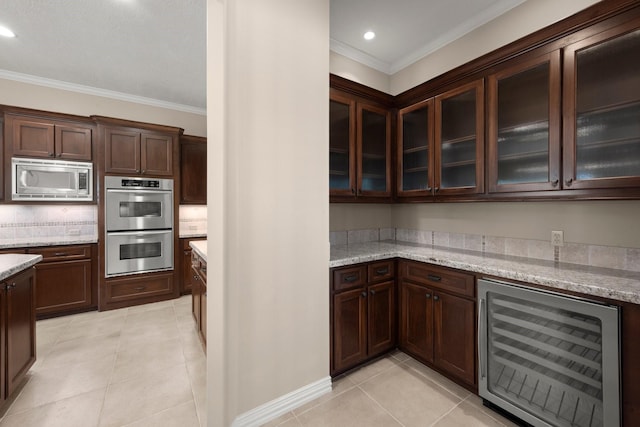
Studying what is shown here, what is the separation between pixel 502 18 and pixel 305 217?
2361mm

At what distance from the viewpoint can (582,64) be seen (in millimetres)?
1612

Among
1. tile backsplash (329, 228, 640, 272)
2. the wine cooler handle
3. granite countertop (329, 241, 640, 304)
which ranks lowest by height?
the wine cooler handle

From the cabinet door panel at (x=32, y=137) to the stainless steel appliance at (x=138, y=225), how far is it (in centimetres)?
74

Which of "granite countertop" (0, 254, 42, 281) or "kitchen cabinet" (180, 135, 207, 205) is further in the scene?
"kitchen cabinet" (180, 135, 207, 205)

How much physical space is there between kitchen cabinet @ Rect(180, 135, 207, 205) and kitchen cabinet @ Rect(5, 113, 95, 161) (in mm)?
1138

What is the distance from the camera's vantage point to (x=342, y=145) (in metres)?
2.38

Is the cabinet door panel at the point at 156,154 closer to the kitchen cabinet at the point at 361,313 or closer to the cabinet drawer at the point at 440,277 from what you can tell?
the kitchen cabinet at the point at 361,313

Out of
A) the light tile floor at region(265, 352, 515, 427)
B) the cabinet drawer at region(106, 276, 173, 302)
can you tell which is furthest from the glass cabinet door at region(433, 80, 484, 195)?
the cabinet drawer at region(106, 276, 173, 302)

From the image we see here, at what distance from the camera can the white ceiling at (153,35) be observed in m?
2.24

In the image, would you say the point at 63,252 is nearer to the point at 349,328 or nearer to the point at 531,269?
the point at 349,328

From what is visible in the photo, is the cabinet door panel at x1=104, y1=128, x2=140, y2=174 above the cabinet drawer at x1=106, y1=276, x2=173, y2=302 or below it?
above

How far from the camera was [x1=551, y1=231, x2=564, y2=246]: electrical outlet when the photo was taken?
1.92 m

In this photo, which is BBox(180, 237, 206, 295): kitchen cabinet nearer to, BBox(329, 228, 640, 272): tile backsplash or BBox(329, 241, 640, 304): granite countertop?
BBox(329, 228, 640, 272): tile backsplash

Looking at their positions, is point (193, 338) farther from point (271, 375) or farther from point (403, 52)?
point (403, 52)
